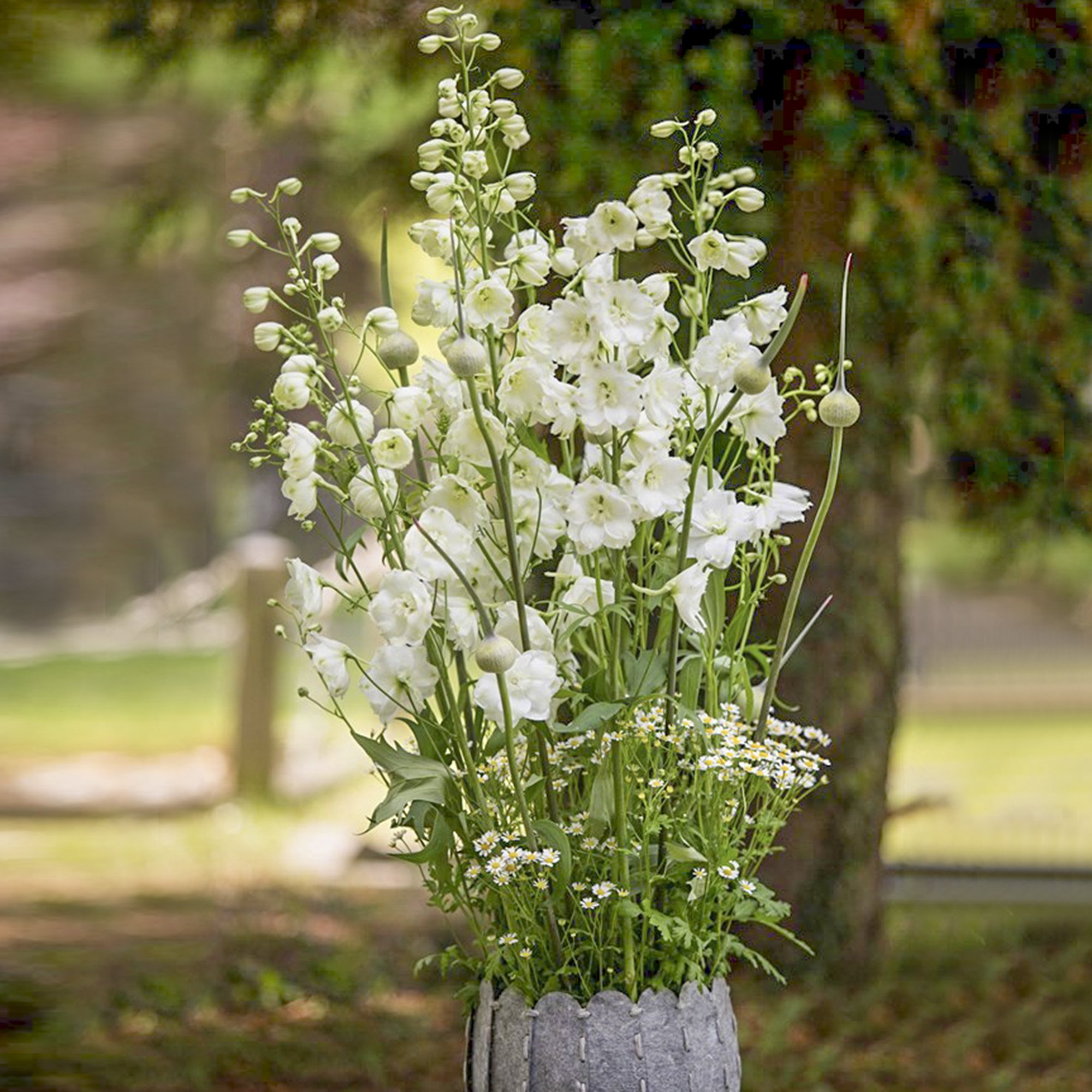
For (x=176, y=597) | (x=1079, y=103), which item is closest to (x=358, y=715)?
(x=176, y=597)

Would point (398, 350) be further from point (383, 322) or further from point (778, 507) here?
point (778, 507)

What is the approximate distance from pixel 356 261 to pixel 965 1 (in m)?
8.23

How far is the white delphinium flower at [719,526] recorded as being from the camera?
1405mm

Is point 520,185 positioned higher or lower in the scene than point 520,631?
higher

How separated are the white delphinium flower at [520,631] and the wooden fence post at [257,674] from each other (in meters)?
4.12

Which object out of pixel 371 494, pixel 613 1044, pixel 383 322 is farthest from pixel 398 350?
pixel 613 1044

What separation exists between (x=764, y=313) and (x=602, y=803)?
0.47 meters

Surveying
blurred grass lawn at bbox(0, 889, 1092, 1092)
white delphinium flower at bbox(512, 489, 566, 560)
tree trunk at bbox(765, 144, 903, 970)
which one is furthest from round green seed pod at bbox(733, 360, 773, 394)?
blurred grass lawn at bbox(0, 889, 1092, 1092)

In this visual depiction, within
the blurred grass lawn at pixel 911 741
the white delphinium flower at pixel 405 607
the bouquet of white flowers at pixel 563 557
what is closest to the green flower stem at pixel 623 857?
the bouquet of white flowers at pixel 563 557

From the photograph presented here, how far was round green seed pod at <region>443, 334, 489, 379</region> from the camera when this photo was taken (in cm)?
131

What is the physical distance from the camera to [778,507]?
4.78ft

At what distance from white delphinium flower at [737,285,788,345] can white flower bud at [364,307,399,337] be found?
1.01ft

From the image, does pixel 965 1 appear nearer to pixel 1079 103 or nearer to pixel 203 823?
pixel 1079 103

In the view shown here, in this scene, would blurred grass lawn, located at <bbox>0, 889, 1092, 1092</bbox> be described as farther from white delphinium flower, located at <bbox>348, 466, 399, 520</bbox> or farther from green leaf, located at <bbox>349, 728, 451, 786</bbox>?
white delphinium flower, located at <bbox>348, 466, 399, 520</bbox>
